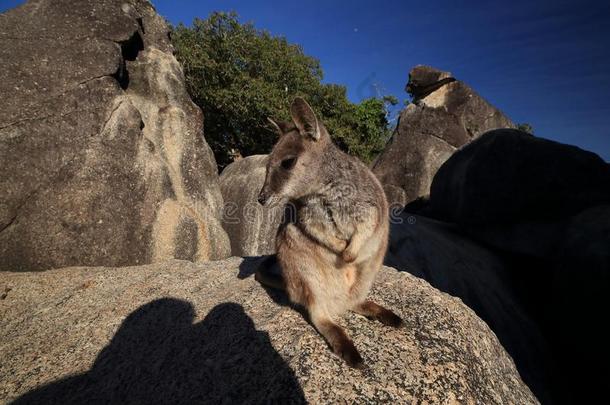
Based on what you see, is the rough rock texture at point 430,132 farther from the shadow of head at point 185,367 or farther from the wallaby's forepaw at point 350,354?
the wallaby's forepaw at point 350,354

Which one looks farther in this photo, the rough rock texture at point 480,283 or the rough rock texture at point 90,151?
the rough rock texture at point 480,283

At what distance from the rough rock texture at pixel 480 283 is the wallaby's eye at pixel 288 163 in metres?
4.65

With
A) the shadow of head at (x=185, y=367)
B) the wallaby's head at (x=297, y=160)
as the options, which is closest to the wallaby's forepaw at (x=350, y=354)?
the shadow of head at (x=185, y=367)

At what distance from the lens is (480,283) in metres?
7.93

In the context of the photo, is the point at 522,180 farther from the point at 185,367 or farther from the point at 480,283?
the point at 185,367

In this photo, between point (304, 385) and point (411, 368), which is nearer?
point (304, 385)

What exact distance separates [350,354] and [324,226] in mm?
1103

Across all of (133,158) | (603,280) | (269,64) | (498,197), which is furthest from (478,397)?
(269,64)

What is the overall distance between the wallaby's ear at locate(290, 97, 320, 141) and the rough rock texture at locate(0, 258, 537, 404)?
187cm

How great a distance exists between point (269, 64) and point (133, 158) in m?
14.1

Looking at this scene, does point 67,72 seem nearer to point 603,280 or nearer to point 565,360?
point 603,280

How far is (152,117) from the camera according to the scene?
789 centimetres

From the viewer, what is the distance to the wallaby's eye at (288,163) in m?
3.39

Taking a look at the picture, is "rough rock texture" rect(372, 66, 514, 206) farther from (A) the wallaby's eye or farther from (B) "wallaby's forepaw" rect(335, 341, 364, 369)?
(B) "wallaby's forepaw" rect(335, 341, 364, 369)
